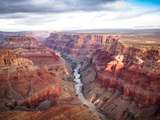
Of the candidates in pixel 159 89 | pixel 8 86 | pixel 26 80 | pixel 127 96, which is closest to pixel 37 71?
pixel 26 80

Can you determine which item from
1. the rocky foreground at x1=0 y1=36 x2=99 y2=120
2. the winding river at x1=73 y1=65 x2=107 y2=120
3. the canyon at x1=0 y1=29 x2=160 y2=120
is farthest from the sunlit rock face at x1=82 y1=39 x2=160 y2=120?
the rocky foreground at x1=0 y1=36 x2=99 y2=120

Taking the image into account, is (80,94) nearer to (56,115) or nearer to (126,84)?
(126,84)

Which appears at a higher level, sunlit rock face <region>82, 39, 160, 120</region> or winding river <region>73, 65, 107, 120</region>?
sunlit rock face <region>82, 39, 160, 120</region>

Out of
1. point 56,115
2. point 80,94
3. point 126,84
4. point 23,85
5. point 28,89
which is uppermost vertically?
point 126,84

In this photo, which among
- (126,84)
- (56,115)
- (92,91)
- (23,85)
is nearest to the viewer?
(56,115)

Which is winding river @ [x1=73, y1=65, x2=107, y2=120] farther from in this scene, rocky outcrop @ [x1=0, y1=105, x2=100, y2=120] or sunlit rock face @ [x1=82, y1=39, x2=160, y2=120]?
rocky outcrop @ [x1=0, y1=105, x2=100, y2=120]

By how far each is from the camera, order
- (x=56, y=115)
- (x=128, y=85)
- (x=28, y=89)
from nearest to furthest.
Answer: (x=56, y=115), (x=128, y=85), (x=28, y=89)

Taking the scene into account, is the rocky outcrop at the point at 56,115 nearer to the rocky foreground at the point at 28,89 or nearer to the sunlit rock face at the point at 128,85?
the rocky foreground at the point at 28,89

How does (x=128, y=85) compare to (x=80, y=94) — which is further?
(x=80, y=94)

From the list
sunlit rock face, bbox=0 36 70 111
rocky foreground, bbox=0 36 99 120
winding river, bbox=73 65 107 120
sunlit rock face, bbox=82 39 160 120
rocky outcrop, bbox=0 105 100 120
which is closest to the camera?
rocky outcrop, bbox=0 105 100 120

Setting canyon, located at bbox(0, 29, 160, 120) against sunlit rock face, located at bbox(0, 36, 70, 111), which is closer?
canyon, located at bbox(0, 29, 160, 120)

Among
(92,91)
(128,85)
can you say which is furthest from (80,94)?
(128,85)
